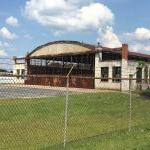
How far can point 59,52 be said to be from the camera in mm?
60438

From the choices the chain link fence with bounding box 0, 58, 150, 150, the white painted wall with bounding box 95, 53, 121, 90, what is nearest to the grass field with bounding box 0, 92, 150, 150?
the chain link fence with bounding box 0, 58, 150, 150

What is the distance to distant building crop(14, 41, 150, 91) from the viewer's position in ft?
162

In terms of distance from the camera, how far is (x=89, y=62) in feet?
187

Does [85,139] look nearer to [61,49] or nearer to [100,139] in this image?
[100,139]

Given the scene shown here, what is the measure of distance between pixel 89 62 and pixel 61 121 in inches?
1507

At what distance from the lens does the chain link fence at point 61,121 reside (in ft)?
39.2

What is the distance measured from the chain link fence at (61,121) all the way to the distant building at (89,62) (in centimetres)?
Answer: 1993

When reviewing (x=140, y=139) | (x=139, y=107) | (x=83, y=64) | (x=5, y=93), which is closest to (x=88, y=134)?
(x=140, y=139)

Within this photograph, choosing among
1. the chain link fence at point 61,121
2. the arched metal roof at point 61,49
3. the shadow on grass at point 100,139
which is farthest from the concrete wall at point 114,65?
the shadow on grass at point 100,139

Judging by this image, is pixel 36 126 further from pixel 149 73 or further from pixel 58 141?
pixel 149 73

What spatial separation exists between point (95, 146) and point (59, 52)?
1917 inches

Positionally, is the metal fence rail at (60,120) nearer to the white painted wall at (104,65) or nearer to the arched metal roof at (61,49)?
the white painted wall at (104,65)

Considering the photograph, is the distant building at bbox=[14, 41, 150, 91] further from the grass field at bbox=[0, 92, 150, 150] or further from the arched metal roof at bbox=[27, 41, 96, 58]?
the grass field at bbox=[0, 92, 150, 150]

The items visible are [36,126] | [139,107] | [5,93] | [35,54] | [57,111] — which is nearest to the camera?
[5,93]
